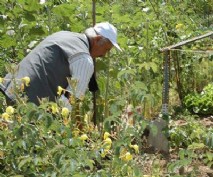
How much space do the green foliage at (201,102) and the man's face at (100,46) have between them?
2.03 metres

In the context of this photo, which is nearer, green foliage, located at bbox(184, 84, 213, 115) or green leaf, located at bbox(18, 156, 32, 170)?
green leaf, located at bbox(18, 156, 32, 170)

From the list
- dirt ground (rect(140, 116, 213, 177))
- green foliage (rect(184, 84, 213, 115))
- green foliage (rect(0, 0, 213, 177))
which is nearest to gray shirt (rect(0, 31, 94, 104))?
green foliage (rect(0, 0, 213, 177))

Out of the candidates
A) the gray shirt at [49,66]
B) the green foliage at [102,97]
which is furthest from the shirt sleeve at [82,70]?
the green foliage at [102,97]

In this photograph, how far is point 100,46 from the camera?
328 centimetres

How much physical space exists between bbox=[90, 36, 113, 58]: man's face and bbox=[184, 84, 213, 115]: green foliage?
2025mm

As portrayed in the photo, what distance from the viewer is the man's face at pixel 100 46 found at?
3252mm

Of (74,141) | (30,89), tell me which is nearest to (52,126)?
(74,141)

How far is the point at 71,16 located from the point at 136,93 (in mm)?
1647

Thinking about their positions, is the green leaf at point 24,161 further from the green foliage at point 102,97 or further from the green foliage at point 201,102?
the green foliage at point 201,102

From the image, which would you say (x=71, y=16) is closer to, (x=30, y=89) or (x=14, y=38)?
(x=14, y=38)

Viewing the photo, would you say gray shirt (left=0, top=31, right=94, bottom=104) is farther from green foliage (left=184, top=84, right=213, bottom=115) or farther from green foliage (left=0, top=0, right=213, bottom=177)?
green foliage (left=184, top=84, right=213, bottom=115)

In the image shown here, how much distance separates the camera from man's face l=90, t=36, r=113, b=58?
3252 millimetres

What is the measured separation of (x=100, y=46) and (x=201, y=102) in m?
2.07

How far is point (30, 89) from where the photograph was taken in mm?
3131
